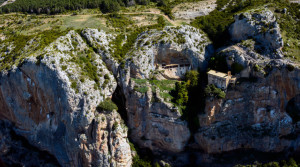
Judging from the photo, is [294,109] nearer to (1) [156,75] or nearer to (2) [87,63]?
(1) [156,75]

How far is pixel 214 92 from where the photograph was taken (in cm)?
3234

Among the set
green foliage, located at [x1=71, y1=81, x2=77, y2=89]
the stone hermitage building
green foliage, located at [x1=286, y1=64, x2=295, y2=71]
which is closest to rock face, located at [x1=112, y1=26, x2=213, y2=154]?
the stone hermitage building

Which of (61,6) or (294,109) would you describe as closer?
(294,109)

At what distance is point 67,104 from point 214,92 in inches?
774

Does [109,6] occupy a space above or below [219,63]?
above

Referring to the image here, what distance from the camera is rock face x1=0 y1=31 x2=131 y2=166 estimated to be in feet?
101

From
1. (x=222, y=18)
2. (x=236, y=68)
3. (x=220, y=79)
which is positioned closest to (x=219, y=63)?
(x=236, y=68)

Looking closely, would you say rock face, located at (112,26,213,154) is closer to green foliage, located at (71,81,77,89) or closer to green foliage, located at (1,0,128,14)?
green foliage, located at (71,81,77,89)

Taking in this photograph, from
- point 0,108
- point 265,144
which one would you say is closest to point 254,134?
point 265,144

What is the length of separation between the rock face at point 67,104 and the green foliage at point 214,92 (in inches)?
500

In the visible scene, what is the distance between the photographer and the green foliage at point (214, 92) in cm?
3222

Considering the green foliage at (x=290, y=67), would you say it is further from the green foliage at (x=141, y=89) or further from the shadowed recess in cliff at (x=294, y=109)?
the green foliage at (x=141, y=89)

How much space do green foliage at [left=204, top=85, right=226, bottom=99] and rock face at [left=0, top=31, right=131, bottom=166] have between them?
12700mm

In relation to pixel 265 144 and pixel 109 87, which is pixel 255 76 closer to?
pixel 265 144
